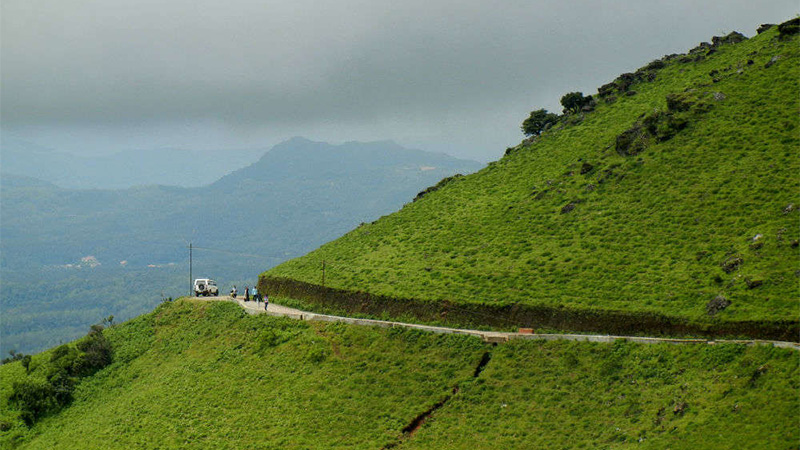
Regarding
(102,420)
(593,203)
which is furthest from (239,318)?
(593,203)

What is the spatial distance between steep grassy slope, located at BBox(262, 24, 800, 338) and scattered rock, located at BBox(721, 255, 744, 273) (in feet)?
0.29

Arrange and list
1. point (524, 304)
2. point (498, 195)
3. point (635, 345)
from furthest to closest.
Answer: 1. point (498, 195)
2. point (524, 304)
3. point (635, 345)

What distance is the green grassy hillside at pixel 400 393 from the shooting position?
35.1 metres

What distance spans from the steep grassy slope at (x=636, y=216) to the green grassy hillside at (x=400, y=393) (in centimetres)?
482

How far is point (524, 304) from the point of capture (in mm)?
50531

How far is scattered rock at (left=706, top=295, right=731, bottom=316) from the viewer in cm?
4216

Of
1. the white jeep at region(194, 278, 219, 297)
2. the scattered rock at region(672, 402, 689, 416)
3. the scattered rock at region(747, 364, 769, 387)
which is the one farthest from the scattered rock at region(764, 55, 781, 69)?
the white jeep at region(194, 278, 219, 297)

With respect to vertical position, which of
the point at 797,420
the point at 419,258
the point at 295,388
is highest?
the point at 419,258

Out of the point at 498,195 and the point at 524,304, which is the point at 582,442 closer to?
the point at 524,304

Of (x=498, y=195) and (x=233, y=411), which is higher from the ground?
(x=498, y=195)

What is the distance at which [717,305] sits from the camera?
139ft

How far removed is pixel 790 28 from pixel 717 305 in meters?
45.3

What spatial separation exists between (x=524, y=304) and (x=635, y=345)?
9.64 m

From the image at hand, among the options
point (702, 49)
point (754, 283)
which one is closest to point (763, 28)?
point (702, 49)
